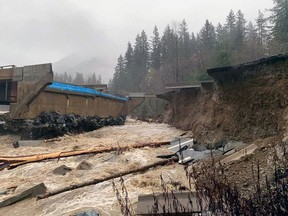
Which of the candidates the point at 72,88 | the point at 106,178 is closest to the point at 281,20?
the point at 72,88

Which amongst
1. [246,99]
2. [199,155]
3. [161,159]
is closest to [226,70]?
[246,99]

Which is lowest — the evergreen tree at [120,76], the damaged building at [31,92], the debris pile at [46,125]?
the debris pile at [46,125]

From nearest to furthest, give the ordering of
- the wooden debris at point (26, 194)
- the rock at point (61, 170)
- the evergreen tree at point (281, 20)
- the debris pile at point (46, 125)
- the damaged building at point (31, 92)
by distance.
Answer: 1. the wooden debris at point (26, 194)
2. the rock at point (61, 170)
3. the debris pile at point (46, 125)
4. the damaged building at point (31, 92)
5. the evergreen tree at point (281, 20)

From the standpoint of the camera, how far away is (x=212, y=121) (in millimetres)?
10547

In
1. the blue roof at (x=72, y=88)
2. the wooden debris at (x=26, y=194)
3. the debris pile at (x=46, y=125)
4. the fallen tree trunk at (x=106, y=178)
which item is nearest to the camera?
the wooden debris at (x=26, y=194)

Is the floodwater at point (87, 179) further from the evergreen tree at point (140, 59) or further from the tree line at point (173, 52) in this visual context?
the evergreen tree at point (140, 59)

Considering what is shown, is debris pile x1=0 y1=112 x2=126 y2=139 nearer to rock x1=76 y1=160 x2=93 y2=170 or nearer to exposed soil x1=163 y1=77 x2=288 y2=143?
rock x1=76 y1=160 x2=93 y2=170

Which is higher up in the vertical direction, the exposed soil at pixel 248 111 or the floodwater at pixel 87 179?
the exposed soil at pixel 248 111

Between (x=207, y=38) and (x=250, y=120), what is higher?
(x=207, y=38)

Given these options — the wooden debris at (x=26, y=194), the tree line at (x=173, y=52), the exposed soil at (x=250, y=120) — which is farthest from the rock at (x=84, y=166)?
the tree line at (x=173, y=52)

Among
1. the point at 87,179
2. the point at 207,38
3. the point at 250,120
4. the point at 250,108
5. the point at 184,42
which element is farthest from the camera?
the point at 184,42

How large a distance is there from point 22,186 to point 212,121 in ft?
21.5

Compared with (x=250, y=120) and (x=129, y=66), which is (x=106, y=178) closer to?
(x=250, y=120)

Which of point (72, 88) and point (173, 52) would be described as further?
point (173, 52)
